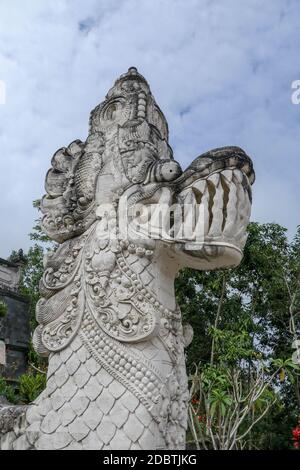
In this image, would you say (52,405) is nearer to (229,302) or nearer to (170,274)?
(170,274)

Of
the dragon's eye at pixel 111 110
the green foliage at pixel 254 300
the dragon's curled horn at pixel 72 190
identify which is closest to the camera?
the dragon's curled horn at pixel 72 190

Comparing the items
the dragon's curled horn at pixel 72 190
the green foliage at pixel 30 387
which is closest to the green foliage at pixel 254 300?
the green foliage at pixel 30 387

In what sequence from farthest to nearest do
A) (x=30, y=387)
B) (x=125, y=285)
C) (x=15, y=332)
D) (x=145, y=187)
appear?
(x=15, y=332) < (x=30, y=387) < (x=145, y=187) < (x=125, y=285)

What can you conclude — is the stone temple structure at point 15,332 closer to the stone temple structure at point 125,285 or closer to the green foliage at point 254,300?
the green foliage at point 254,300

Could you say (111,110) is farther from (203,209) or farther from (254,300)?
(254,300)

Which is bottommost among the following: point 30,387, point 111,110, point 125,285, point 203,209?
point 30,387

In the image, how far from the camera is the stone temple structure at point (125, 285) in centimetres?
267

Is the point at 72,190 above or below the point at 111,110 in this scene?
below

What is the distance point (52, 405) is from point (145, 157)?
154cm

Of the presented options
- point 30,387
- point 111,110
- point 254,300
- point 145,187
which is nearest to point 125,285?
point 145,187

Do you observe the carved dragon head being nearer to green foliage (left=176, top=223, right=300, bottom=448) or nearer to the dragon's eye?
the dragon's eye

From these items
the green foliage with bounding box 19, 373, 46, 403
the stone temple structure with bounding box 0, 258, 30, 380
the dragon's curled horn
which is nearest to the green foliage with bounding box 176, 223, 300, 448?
the stone temple structure with bounding box 0, 258, 30, 380

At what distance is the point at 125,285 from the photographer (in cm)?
289

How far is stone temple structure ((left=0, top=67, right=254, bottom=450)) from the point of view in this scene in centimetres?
267
